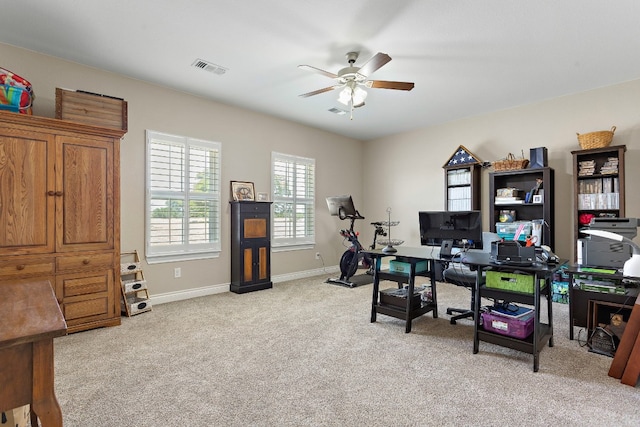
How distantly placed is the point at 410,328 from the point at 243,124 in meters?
3.75

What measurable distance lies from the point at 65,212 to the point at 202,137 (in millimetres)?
1997

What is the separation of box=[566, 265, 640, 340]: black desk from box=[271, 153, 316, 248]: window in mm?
3913

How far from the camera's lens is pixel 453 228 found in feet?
10.4

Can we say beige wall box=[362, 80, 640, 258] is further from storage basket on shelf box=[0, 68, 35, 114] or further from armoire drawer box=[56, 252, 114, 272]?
storage basket on shelf box=[0, 68, 35, 114]

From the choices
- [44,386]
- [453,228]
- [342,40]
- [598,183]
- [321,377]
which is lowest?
[321,377]

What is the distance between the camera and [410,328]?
3180 mm

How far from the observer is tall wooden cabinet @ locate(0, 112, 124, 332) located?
9.29 ft

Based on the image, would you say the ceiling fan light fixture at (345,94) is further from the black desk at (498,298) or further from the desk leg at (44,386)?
Answer: the desk leg at (44,386)

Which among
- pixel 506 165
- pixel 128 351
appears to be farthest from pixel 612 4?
pixel 128 351

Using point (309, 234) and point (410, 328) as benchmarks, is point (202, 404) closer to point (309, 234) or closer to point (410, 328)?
point (410, 328)

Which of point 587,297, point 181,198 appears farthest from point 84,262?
point 587,297

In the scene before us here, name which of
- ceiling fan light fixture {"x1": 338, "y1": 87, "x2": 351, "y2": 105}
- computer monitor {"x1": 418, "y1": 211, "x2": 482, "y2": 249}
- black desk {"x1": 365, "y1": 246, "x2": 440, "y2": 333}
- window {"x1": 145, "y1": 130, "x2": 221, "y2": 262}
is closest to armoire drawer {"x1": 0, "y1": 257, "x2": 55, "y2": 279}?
window {"x1": 145, "y1": 130, "x2": 221, "y2": 262}

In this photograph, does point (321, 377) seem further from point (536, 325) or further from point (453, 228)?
point (453, 228)

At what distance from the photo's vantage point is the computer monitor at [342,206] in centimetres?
536
